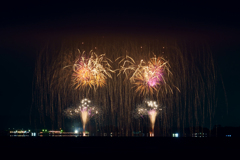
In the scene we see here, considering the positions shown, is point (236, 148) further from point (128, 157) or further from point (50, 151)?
point (50, 151)

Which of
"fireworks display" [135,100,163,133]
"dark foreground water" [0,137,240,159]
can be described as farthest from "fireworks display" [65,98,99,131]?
"dark foreground water" [0,137,240,159]

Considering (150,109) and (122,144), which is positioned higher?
(150,109)

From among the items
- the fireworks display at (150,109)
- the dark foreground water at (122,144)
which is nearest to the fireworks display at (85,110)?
the fireworks display at (150,109)

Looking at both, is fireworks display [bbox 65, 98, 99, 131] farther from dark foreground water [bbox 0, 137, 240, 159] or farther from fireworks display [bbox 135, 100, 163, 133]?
dark foreground water [bbox 0, 137, 240, 159]

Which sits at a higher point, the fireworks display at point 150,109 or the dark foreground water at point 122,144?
the fireworks display at point 150,109

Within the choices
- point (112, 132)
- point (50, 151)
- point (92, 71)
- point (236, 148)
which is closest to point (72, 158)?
point (50, 151)

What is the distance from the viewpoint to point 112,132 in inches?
3177

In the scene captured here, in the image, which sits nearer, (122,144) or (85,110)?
(122,144)

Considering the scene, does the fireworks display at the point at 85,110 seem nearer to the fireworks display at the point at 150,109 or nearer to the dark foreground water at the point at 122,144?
the fireworks display at the point at 150,109

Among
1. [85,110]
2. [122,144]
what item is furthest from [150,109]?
[122,144]

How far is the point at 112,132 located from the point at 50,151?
6143 cm

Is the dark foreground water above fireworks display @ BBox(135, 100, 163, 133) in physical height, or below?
below

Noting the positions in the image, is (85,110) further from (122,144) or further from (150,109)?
(122,144)

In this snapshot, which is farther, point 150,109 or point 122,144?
point 150,109
